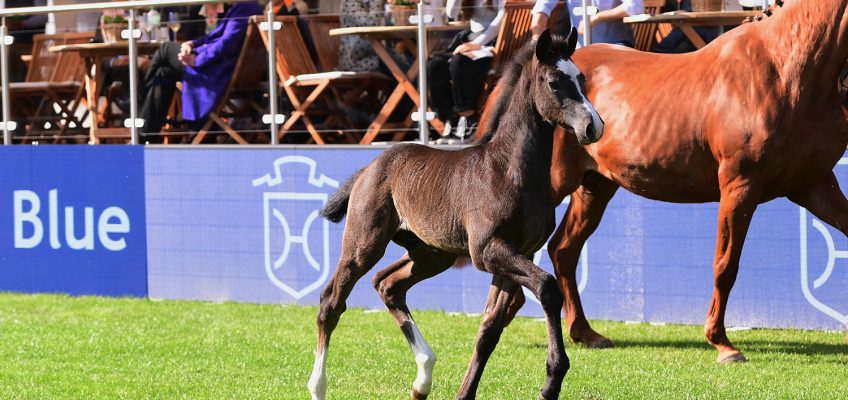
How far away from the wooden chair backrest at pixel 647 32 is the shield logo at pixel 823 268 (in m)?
1.67

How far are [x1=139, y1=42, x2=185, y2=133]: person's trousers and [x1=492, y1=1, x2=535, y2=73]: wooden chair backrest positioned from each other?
9.80 feet

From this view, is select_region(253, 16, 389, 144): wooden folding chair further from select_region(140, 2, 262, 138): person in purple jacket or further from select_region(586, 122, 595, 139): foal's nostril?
select_region(586, 122, 595, 139): foal's nostril

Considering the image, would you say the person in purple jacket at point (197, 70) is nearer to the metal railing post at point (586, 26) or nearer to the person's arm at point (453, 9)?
the person's arm at point (453, 9)

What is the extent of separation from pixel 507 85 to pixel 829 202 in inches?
108

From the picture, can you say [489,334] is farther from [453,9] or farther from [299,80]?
[299,80]

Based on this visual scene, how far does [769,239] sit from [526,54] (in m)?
3.73

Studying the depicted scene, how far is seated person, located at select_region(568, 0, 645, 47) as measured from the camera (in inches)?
396

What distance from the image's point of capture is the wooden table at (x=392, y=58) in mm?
10812

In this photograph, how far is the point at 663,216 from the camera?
10.3 m

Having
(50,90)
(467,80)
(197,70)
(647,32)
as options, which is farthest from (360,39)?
(50,90)

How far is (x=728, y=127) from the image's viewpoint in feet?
28.1

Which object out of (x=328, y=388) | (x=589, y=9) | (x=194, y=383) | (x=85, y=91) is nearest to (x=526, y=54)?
(x=328, y=388)

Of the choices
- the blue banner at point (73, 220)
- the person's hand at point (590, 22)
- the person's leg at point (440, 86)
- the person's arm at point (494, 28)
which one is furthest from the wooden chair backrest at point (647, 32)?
the blue banner at point (73, 220)

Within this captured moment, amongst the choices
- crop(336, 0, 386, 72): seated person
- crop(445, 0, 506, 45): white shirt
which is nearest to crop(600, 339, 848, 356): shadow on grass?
crop(445, 0, 506, 45): white shirt
